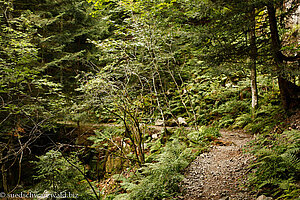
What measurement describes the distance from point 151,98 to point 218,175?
387 cm

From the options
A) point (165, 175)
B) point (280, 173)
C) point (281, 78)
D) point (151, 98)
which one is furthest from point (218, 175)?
point (151, 98)

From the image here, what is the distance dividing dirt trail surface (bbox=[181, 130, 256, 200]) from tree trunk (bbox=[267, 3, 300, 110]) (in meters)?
2.04

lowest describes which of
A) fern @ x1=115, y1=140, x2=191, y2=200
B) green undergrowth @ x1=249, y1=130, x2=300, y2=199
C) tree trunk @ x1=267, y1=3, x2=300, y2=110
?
fern @ x1=115, y1=140, x2=191, y2=200

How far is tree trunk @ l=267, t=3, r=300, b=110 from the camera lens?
4937 mm

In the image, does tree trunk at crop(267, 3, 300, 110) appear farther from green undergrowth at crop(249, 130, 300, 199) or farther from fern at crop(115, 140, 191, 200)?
fern at crop(115, 140, 191, 200)

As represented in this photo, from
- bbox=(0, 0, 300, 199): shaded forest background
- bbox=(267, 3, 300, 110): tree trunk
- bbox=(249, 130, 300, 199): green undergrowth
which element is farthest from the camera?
bbox=(267, 3, 300, 110): tree trunk

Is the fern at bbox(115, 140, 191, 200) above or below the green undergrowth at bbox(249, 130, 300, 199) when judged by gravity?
below

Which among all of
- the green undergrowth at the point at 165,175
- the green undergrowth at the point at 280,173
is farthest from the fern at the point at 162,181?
the green undergrowth at the point at 280,173

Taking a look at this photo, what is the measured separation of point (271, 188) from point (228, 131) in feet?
15.9

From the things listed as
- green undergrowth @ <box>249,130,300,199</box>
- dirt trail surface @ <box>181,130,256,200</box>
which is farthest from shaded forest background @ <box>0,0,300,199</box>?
dirt trail surface @ <box>181,130,256,200</box>

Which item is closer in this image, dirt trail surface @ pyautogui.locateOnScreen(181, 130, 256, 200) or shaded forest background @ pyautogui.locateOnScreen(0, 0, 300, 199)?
dirt trail surface @ pyautogui.locateOnScreen(181, 130, 256, 200)

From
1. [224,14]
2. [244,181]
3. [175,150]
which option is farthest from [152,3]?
[244,181]

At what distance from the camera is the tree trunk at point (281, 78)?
16.2 ft

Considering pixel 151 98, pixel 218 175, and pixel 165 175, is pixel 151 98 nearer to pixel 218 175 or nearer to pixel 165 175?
pixel 165 175
